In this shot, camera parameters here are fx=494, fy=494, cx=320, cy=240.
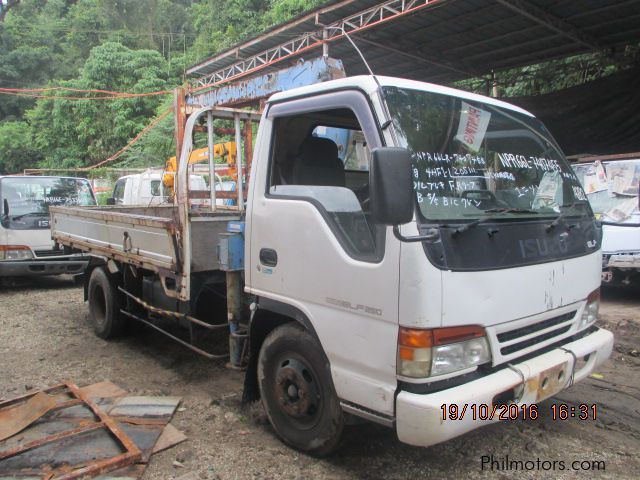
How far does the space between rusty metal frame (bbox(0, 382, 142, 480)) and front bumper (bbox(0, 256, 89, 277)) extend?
4495 millimetres

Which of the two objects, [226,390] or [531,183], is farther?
[226,390]

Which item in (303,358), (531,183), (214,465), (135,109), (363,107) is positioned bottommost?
(214,465)

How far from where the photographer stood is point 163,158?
21547 millimetres

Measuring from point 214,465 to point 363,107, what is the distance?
225cm

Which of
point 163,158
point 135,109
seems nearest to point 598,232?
point 163,158

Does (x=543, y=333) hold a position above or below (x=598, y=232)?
below

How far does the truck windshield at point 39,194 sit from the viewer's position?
7957 mm

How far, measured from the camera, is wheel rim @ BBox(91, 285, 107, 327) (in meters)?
5.60

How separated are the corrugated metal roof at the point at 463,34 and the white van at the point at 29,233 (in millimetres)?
4849

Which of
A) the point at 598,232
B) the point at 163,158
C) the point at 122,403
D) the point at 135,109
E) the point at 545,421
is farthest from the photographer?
the point at 135,109

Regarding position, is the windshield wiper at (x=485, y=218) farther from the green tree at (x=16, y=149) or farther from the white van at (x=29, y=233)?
the green tree at (x=16, y=149)

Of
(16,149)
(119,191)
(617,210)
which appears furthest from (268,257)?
(16,149)

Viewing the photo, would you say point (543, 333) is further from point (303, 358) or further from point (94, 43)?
point (94, 43)

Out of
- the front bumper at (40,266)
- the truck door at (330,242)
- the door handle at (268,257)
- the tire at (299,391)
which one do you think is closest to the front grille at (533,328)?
the truck door at (330,242)
